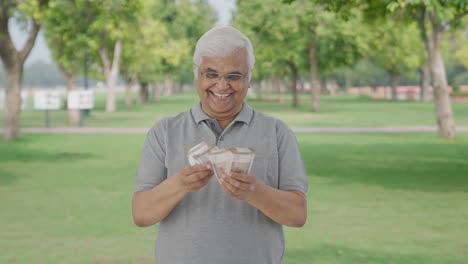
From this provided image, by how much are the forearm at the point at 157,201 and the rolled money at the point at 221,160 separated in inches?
10.9

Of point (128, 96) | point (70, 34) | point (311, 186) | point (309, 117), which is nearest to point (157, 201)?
point (311, 186)

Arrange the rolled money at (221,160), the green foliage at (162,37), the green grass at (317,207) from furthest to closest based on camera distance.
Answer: the green foliage at (162,37), the green grass at (317,207), the rolled money at (221,160)

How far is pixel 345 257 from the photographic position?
28.2 ft

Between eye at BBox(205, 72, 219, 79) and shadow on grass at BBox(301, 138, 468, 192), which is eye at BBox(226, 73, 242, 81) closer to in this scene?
eye at BBox(205, 72, 219, 79)

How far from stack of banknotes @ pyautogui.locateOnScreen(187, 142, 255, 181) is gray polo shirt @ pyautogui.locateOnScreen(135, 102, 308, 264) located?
0.35m

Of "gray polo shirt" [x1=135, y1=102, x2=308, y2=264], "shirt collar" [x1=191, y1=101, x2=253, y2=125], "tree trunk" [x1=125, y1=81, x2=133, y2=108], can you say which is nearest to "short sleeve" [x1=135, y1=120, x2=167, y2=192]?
"gray polo shirt" [x1=135, y1=102, x2=308, y2=264]

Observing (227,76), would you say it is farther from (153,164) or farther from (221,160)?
(221,160)

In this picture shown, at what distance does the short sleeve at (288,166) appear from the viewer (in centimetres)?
341

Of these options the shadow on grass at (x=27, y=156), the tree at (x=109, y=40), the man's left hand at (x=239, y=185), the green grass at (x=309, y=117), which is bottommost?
the green grass at (x=309, y=117)

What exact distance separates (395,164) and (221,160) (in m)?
15.6

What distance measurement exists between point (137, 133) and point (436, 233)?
2031cm

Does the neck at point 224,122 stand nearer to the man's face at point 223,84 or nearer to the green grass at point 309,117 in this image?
the man's face at point 223,84

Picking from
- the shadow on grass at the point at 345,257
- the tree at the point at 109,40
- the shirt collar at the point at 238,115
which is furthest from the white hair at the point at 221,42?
the tree at the point at 109,40

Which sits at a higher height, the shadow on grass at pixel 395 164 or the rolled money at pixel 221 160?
the rolled money at pixel 221 160
